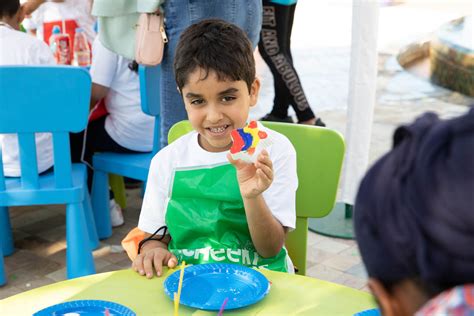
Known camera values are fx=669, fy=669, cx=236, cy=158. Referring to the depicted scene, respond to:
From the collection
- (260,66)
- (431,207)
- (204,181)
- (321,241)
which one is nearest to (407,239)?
(431,207)

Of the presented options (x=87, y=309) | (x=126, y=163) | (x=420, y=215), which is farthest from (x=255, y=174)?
(x=126, y=163)

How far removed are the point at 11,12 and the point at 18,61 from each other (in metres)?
0.35

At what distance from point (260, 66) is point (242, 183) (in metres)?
6.63

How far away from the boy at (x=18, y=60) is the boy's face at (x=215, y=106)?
1.48 m

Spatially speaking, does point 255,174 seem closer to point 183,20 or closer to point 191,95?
point 191,95

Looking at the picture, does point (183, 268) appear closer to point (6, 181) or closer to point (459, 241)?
point (459, 241)

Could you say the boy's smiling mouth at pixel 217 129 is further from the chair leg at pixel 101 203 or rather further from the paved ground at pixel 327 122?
the chair leg at pixel 101 203

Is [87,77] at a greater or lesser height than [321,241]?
greater

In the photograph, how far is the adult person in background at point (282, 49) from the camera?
4.26 meters

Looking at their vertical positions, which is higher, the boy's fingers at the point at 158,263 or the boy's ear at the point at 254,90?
the boy's ear at the point at 254,90

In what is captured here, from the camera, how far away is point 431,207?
61 cm

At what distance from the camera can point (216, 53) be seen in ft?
5.92

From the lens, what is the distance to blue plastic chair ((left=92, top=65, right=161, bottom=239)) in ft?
10.6

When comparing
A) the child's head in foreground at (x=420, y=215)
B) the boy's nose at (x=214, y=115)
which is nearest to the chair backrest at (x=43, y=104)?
the boy's nose at (x=214, y=115)
